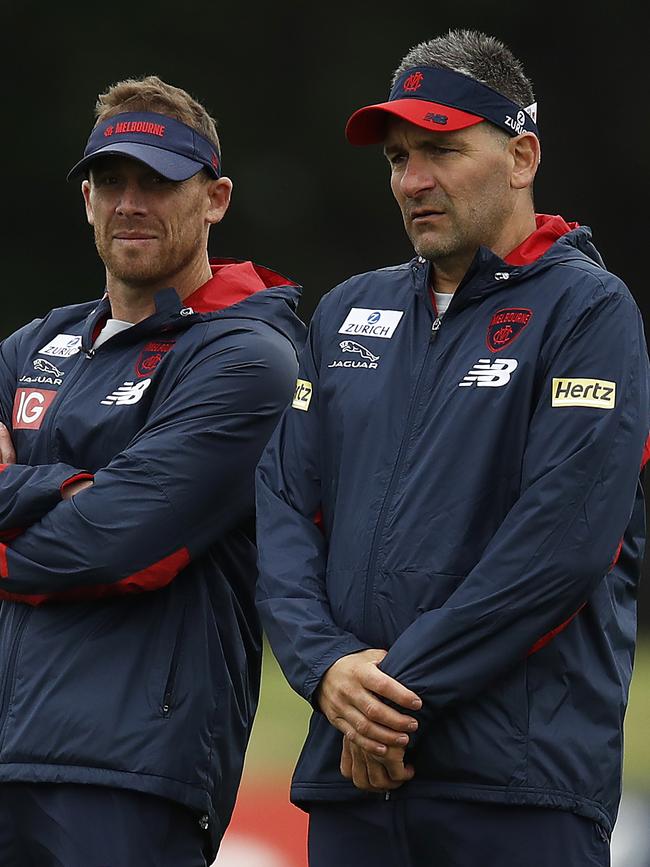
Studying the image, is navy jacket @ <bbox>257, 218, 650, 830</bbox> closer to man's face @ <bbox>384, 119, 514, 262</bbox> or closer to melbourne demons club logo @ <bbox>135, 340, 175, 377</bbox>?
man's face @ <bbox>384, 119, 514, 262</bbox>

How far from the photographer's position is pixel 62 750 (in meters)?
2.28

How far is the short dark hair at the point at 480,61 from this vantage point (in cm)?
219

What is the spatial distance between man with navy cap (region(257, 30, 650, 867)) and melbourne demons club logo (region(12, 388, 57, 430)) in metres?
0.47

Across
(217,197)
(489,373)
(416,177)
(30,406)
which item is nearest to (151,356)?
(30,406)

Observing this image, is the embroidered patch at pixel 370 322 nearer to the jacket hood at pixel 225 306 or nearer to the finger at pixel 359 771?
the jacket hood at pixel 225 306

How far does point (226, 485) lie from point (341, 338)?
1.04 ft

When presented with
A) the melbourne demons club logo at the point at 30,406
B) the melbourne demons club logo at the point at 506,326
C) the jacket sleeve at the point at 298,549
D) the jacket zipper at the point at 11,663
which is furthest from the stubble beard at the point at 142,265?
the melbourne demons club logo at the point at 506,326

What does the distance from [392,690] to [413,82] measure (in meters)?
0.87

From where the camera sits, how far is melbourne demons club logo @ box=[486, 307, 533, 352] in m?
2.06

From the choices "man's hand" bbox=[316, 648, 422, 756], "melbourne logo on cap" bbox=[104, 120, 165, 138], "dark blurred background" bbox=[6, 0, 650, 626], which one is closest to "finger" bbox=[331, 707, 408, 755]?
"man's hand" bbox=[316, 648, 422, 756]

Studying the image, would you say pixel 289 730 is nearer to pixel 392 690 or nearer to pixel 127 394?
pixel 127 394

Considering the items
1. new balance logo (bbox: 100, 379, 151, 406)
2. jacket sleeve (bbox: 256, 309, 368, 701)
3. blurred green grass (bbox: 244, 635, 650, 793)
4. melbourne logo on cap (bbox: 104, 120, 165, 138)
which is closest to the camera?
jacket sleeve (bbox: 256, 309, 368, 701)

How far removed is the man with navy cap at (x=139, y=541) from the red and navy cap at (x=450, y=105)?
18.9 inches

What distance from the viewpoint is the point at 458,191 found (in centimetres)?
215
